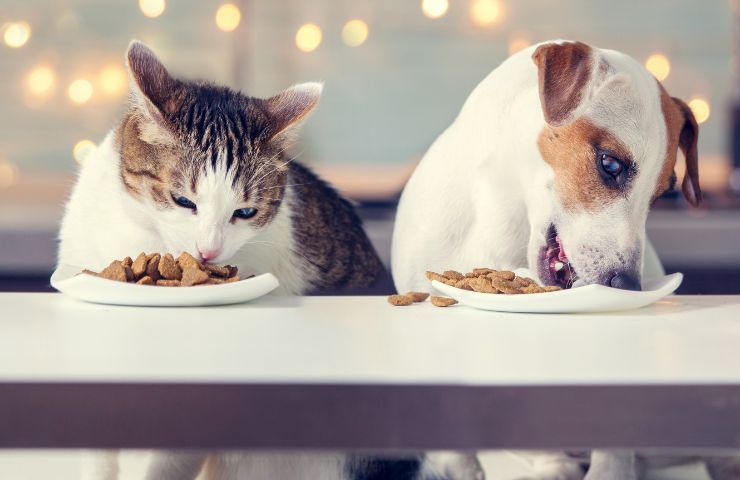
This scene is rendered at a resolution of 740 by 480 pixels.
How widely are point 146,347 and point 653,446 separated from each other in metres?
0.46

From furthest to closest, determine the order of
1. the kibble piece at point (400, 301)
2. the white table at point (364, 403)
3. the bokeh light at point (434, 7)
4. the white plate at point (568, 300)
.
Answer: the bokeh light at point (434, 7), the kibble piece at point (400, 301), the white plate at point (568, 300), the white table at point (364, 403)

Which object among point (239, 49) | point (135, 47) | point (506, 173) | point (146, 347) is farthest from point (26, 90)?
point (146, 347)

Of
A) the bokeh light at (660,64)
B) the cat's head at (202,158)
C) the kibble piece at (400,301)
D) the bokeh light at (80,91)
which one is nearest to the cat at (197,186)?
the cat's head at (202,158)

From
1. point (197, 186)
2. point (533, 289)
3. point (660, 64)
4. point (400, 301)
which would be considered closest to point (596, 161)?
point (533, 289)

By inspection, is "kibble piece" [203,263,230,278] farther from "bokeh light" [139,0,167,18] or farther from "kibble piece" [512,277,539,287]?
"bokeh light" [139,0,167,18]

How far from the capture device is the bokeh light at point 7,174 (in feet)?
10.0

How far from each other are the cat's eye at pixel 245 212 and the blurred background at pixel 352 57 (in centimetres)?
179

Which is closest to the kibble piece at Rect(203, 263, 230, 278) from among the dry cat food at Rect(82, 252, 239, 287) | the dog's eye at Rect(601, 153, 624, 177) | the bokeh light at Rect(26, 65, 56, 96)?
the dry cat food at Rect(82, 252, 239, 287)

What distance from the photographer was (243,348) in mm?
766

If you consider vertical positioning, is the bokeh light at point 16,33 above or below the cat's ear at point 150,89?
above

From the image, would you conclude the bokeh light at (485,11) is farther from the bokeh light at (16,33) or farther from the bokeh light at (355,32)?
the bokeh light at (16,33)

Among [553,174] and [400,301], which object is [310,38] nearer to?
[553,174]

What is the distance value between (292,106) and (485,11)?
201 centimetres

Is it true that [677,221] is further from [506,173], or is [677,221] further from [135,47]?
[135,47]
